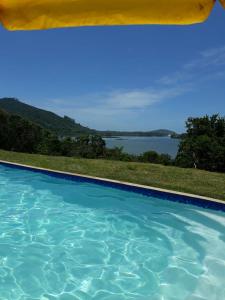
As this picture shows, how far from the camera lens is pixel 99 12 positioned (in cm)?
129

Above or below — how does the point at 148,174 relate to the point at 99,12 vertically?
below

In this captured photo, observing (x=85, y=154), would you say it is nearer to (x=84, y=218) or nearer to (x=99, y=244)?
(x=84, y=218)

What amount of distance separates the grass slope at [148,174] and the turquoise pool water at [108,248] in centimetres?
76

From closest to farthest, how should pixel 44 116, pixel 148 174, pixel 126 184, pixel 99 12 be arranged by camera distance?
pixel 99 12, pixel 126 184, pixel 148 174, pixel 44 116

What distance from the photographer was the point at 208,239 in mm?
6191

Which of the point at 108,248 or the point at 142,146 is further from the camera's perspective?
the point at 142,146

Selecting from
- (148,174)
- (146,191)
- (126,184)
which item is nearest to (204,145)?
(148,174)

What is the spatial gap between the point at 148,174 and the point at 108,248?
4721 mm

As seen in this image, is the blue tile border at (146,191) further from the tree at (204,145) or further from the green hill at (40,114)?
the green hill at (40,114)

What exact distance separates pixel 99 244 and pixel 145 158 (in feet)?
50.8

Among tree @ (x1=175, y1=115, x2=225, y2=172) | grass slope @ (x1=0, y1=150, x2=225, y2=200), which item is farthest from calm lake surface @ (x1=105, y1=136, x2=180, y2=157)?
grass slope @ (x1=0, y1=150, x2=225, y2=200)

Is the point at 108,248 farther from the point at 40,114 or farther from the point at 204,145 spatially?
the point at 40,114

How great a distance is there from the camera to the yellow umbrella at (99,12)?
4.15ft

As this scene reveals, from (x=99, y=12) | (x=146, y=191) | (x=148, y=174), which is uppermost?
(x=99, y=12)
